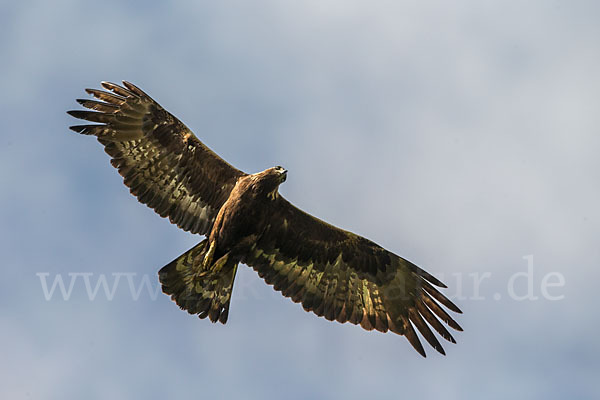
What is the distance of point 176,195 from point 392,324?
4253 mm

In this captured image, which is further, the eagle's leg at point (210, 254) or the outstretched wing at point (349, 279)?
the outstretched wing at point (349, 279)

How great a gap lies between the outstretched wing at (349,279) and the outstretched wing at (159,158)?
1209mm

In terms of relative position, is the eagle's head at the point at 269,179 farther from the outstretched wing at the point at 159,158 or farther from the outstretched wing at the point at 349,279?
the outstretched wing at the point at 349,279

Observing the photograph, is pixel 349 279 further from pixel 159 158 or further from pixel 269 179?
pixel 159 158

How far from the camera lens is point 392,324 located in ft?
48.0

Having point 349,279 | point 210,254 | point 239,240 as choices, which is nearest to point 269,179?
point 239,240

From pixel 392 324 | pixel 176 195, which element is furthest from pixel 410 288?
pixel 176 195

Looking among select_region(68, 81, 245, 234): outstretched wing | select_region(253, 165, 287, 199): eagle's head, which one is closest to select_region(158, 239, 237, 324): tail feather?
select_region(68, 81, 245, 234): outstretched wing

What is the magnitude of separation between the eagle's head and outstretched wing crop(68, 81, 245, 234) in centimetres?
54

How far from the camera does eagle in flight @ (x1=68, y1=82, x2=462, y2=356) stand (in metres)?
13.9

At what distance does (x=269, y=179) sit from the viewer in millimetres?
13586

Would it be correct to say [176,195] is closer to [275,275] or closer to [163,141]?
[163,141]

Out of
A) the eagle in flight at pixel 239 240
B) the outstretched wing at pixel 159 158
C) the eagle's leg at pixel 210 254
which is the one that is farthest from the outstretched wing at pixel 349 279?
the outstretched wing at pixel 159 158

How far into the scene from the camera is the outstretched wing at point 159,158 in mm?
13992
